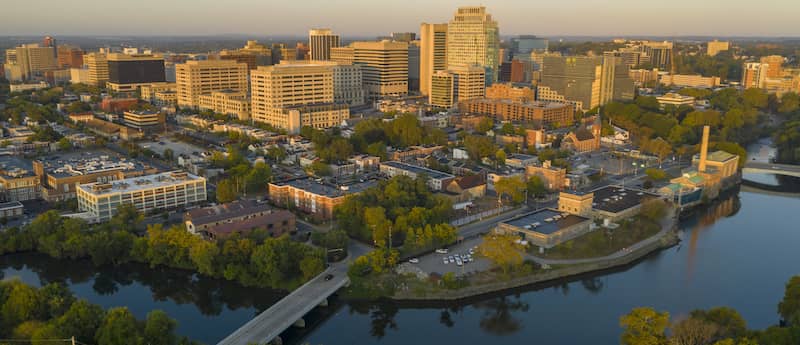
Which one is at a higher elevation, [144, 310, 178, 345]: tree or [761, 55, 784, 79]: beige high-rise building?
[761, 55, 784, 79]: beige high-rise building

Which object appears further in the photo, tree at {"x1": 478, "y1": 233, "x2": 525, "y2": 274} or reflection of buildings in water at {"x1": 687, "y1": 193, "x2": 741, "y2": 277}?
reflection of buildings in water at {"x1": 687, "y1": 193, "x2": 741, "y2": 277}

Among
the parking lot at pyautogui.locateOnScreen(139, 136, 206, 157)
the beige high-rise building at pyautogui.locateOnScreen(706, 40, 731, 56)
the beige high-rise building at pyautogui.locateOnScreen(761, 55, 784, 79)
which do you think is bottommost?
the parking lot at pyautogui.locateOnScreen(139, 136, 206, 157)

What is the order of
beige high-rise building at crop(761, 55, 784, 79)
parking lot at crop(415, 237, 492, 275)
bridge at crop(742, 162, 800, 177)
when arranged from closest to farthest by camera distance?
parking lot at crop(415, 237, 492, 275), bridge at crop(742, 162, 800, 177), beige high-rise building at crop(761, 55, 784, 79)

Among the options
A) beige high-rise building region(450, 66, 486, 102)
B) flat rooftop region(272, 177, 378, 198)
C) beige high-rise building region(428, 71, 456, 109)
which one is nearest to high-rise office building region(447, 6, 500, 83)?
beige high-rise building region(450, 66, 486, 102)

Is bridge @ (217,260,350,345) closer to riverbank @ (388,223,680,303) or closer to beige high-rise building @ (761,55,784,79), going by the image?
riverbank @ (388,223,680,303)

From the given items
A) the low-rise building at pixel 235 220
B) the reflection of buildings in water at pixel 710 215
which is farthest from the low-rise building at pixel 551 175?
the low-rise building at pixel 235 220

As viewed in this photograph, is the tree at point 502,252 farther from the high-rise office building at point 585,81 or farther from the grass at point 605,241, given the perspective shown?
the high-rise office building at point 585,81

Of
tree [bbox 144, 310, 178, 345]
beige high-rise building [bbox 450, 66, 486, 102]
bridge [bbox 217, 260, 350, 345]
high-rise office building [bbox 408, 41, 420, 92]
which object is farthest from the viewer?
high-rise office building [bbox 408, 41, 420, 92]
